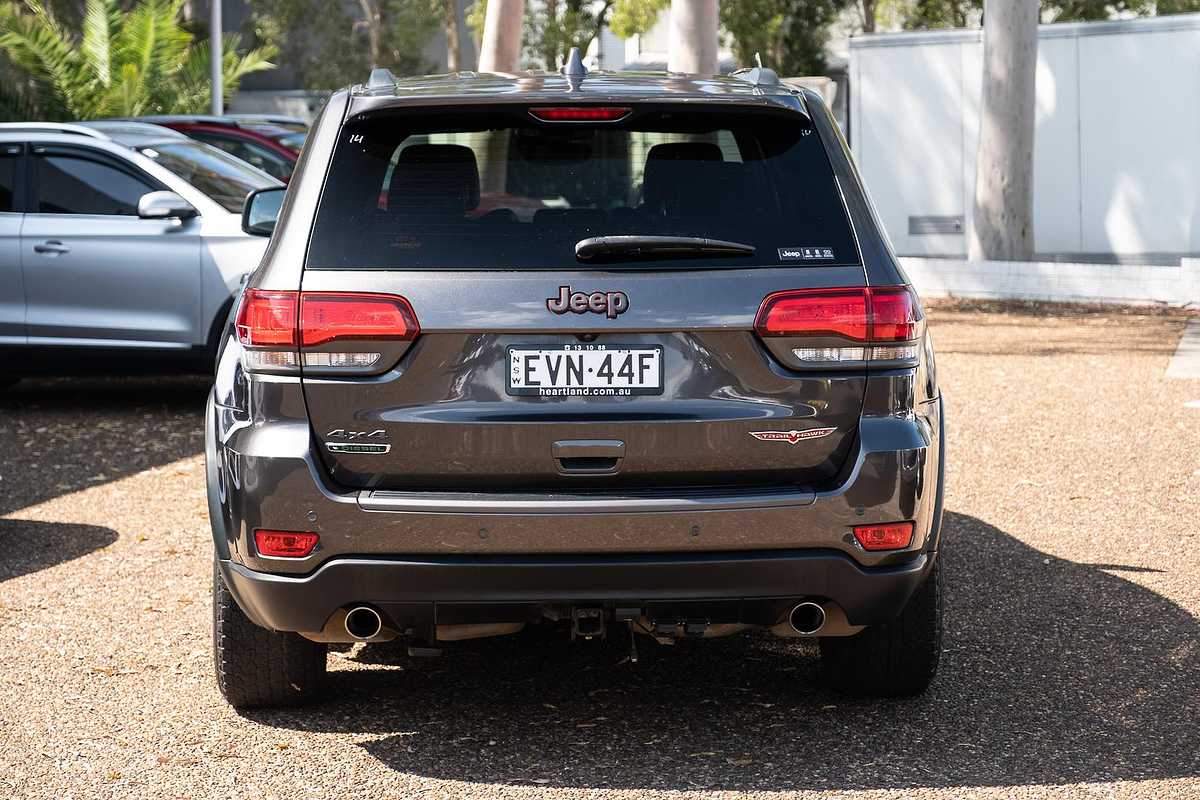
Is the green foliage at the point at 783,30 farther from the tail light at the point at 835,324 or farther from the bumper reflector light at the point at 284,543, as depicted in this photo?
the bumper reflector light at the point at 284,543

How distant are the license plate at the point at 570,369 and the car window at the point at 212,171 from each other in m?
6.73

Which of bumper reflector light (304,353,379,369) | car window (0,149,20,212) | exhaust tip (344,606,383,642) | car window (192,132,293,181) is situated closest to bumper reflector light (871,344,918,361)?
bumper reflector light (304,353,379,369)

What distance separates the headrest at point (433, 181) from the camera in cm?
408

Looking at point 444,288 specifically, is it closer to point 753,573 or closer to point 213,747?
point 753,573

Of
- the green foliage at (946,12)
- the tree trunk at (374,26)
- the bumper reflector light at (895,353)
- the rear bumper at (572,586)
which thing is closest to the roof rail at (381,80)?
the rear bumper at (572,586)

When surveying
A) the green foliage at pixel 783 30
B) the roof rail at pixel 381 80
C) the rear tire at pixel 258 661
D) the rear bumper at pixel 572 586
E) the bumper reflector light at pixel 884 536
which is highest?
the green foliage at pixel 783 30

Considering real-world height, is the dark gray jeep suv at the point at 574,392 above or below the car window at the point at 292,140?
below

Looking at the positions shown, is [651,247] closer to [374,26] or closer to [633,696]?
[633,696]

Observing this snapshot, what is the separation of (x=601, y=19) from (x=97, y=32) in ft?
67.4

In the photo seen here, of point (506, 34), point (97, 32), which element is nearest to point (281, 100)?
point (97, 32)

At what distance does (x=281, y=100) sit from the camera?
50125mm

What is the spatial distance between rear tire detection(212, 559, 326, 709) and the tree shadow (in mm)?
2144

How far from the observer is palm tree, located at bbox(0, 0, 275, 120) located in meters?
23.9

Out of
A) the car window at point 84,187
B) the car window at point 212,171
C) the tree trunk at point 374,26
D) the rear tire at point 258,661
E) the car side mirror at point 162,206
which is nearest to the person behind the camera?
the rear tire at point 258,661
